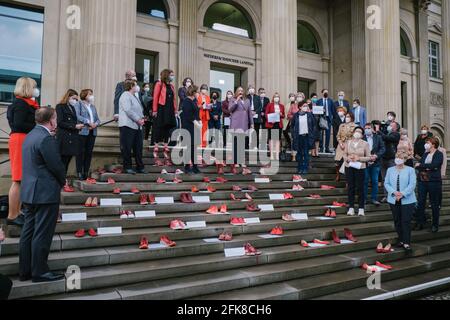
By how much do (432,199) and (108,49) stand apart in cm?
848

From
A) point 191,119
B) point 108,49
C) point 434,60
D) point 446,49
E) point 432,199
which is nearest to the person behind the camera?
point 432,199

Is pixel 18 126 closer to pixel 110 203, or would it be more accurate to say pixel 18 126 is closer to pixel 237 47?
pixel 110 203

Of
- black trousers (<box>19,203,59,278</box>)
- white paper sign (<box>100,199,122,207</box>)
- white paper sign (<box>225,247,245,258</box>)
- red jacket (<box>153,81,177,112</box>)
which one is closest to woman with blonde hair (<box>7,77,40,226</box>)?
black trousers (<box>19,203,59,278</box>)

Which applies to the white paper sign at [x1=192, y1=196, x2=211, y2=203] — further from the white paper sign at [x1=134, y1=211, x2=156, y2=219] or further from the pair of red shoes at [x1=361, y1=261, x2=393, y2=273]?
Result: the pair of red shoes at [x1=361, y1=261, x2=393, y2=273]

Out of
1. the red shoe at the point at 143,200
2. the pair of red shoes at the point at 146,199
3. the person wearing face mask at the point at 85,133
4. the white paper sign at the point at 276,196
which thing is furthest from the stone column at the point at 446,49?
the person wearing face mask at the point at 85,133

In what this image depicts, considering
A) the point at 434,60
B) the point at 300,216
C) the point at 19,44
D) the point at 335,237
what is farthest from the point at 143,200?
the point at 434,60

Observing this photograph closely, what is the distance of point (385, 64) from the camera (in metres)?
14.9

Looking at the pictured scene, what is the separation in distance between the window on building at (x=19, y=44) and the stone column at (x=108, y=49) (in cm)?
309

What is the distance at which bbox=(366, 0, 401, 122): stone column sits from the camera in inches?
586

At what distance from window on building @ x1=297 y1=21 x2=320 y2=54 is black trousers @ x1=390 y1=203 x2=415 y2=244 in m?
14.7

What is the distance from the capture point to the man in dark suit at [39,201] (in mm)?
4062

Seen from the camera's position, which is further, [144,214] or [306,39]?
[306,39]
